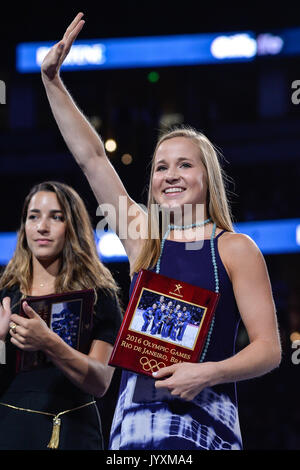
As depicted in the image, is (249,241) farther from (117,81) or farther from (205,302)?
(117,81)

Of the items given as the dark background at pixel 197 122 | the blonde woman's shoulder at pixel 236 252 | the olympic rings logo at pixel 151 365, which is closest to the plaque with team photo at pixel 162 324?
the olympic rings logo at pixel 151 365

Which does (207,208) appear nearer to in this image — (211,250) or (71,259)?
(211,250)

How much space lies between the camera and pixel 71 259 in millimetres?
2141

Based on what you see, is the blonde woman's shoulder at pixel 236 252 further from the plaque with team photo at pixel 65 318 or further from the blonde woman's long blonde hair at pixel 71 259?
the blonde woman's long blonde hair at pixel 71 259

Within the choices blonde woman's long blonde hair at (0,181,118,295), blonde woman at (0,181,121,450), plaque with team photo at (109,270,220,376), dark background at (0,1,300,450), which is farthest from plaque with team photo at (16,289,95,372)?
dark background at (0,1,300,450)

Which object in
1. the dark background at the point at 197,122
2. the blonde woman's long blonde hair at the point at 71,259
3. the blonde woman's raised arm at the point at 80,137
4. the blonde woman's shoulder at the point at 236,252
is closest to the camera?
the blonde woman's shoulder at the point at 236,252

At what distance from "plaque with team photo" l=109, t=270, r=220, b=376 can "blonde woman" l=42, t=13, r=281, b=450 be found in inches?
2.3

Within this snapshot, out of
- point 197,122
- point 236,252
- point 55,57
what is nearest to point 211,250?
point 236,252

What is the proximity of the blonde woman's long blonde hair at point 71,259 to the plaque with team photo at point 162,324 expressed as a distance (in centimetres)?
74

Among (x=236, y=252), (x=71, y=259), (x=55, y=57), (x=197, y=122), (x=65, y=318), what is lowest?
(x=65, y=318)

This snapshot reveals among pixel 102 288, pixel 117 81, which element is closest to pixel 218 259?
pixel 102 288

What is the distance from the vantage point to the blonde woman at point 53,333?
175 centimetres

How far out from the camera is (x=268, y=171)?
5.83 metres

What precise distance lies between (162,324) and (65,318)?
52 centimetres
